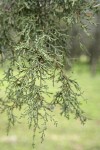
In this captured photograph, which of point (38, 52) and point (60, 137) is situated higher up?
point (38, 52)

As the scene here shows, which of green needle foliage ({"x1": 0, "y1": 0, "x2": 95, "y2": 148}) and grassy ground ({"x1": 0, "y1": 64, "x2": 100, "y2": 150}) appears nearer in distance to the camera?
green needle foliage ({"x1": 0, "y1": 0, "x2": 95, "y2": 148})

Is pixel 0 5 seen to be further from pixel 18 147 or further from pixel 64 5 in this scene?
pixel 18 147

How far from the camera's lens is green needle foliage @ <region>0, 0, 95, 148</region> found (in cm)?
454

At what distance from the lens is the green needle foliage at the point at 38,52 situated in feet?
14.9

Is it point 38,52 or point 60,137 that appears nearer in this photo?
point 38,52

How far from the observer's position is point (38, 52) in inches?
181

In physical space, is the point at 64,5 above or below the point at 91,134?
above

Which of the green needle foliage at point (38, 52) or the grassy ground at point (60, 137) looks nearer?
the green needle foliage at point (38, 52)

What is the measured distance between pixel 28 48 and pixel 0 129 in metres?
14.4

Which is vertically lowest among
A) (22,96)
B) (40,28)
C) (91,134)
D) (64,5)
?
(91,134)

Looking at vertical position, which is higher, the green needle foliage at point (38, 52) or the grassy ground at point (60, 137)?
the green needle foliage at point (38, 52)

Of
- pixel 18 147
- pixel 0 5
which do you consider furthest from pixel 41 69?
pixel 18 147

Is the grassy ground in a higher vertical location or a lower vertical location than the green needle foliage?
lower

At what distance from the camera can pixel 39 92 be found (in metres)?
4.53
